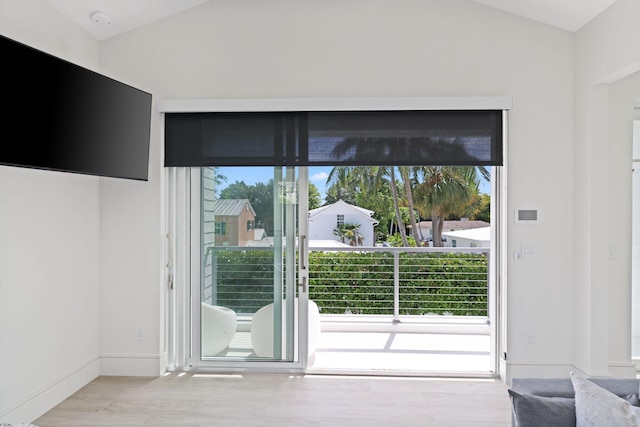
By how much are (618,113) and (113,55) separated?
12.8ft

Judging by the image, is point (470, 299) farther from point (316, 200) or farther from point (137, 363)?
point (137, 363)

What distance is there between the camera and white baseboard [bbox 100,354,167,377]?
3.48m

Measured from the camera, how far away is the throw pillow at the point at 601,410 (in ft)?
4.58

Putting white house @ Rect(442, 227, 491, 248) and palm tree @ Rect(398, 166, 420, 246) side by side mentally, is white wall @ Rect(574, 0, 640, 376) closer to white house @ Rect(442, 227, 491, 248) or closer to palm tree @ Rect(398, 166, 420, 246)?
white house @ Rect(442, 227, 491, 248)

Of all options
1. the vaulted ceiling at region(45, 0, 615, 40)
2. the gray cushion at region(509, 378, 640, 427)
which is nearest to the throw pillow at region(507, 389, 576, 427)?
the gray cushion at region(509, 378, 640, 427)

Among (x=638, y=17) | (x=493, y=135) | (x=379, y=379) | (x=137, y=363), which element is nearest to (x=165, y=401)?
(x=137, y=363)

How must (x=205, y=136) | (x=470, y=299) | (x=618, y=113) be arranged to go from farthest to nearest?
(x=470, y=299) < (x=205, y=136) < (x=618, y=113)

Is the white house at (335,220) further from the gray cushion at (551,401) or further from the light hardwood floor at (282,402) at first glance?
the gray cushion at (551,401)

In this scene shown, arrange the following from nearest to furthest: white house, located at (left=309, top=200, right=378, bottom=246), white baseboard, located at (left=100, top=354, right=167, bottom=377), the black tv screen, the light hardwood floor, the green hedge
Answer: the black tv screen → the light hardwood floor → white baseboard, located at (left=100, top=354, right=167, bottom=377) → the green hedge → white house, located at (left=309, top=200, right=378, bottom=246)

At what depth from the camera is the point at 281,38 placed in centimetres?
344

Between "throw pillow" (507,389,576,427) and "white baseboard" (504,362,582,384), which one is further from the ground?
"throw pillow" (507,389,576,427)

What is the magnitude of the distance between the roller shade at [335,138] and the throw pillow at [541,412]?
2.11 metres

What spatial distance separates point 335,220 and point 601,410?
477cm

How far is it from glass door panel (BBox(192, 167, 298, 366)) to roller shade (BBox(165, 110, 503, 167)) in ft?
0.62
